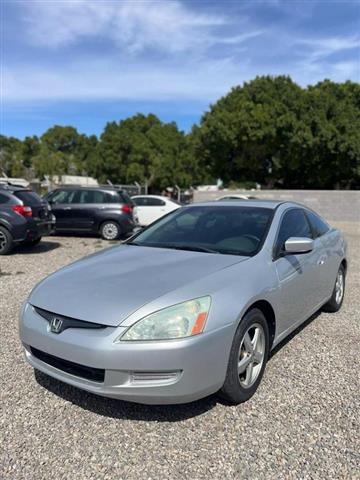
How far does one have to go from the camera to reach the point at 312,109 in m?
27.9

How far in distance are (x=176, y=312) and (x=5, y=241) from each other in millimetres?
7481

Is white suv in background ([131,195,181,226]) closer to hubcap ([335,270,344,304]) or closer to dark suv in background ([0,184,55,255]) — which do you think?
dark suv in background ([0,184,55,255])

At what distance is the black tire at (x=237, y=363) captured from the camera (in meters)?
2.84

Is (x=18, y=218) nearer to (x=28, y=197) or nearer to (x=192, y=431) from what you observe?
(x=28, y=197)

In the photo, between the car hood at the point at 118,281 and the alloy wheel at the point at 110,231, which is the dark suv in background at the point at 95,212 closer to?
the alloy wheel at the point at 110,231

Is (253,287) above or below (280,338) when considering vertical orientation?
above

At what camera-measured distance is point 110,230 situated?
12.5 meters

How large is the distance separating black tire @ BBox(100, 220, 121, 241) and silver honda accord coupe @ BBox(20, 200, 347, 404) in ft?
28.0

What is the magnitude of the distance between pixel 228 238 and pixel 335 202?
20.8m

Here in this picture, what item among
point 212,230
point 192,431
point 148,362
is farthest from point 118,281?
point 212,230

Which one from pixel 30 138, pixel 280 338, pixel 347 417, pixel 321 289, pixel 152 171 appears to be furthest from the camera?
pixel 30 138

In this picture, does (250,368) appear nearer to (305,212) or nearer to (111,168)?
(305,212)

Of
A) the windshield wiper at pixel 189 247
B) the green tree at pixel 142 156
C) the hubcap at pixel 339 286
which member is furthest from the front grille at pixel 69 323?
the green tree at pixel 142 156

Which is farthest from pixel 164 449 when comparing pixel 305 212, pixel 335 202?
pixel 335 202
